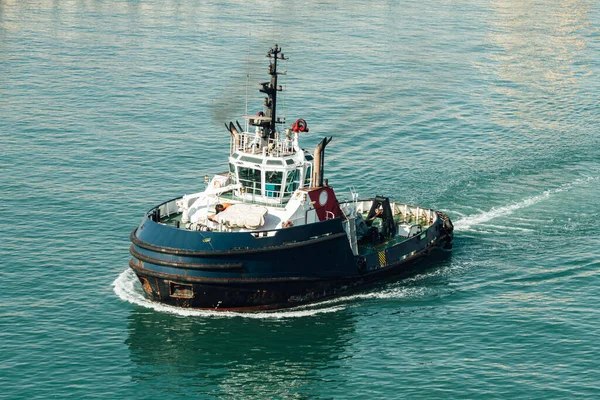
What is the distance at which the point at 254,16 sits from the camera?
11688cm

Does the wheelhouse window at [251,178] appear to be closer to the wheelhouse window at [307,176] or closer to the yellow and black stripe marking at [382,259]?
the wheelhouse window at [307,176]

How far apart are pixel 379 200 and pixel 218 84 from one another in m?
36.4

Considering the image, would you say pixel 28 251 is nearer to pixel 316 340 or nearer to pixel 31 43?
pixel 316 340

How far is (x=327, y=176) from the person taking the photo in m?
70.3

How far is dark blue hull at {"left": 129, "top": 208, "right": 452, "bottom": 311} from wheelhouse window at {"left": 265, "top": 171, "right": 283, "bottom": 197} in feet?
11.3

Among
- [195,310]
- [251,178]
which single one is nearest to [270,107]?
[251,178]

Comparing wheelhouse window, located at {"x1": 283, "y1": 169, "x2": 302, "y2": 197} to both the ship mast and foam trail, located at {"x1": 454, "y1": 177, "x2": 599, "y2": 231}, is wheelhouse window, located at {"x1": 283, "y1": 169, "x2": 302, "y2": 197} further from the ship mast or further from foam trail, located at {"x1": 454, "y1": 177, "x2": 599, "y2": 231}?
foam trail, located at {"x1": 454, "y1": 177, "x2": 599, "y2": 231}

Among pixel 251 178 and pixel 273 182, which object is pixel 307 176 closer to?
→ pixel 273 182

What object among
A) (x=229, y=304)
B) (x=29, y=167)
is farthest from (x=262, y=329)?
(x=29, y=167)

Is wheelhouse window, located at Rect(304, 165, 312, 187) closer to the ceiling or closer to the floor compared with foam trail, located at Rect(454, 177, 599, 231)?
closer to the ceiling

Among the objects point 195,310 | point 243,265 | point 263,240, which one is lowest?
point 195,310

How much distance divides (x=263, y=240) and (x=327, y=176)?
73.6ft

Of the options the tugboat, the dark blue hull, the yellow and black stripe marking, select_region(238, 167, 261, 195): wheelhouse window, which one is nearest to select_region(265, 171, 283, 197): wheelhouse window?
the tugboat

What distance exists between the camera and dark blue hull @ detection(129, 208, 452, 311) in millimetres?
47906
